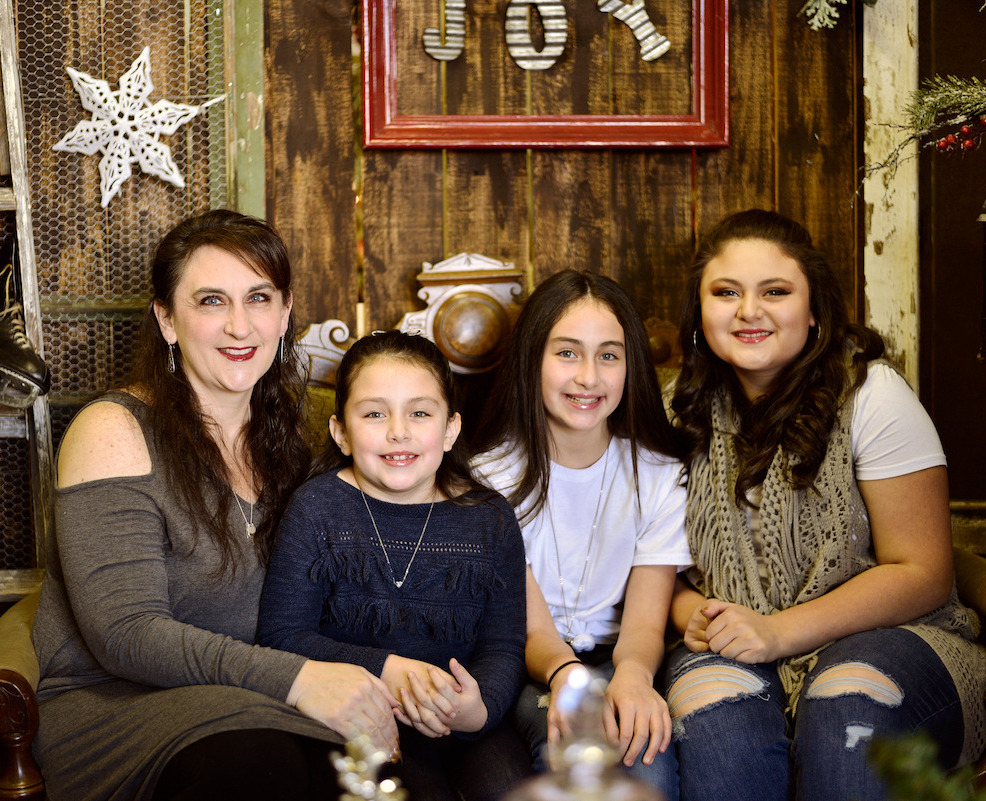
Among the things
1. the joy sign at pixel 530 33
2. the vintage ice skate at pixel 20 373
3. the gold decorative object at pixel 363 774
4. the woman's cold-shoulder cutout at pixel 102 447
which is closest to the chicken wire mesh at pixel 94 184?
the vintage ice skate at pixel 20 373

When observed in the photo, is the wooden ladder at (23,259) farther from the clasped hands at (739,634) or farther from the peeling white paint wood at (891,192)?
the peeling white paint wood at (891,192)

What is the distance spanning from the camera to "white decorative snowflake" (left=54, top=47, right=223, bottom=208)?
2.28m

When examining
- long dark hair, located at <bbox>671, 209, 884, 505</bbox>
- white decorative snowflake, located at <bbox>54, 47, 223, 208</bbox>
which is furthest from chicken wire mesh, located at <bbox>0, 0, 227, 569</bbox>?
long dark hair, located at <bbox>671, 209, 884, 505</bbox>

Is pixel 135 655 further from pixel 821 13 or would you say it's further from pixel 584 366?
pixel 821 13

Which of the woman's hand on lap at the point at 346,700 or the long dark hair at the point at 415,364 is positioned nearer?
the woman's hand on lap at the point at 346,700

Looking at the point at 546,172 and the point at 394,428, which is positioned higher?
the point at 546,172

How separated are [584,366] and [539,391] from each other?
0.12m

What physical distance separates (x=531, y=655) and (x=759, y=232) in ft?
→ 3.16

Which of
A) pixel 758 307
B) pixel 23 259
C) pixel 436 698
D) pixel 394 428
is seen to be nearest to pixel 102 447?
pixel 394 428

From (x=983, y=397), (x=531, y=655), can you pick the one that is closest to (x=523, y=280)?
(x=531, y=655)

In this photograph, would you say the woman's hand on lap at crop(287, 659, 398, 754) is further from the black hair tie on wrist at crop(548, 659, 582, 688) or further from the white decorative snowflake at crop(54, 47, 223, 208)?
the white decorative snowflake at crop(54, 47, 223, 208)

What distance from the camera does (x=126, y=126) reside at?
90.5 inches

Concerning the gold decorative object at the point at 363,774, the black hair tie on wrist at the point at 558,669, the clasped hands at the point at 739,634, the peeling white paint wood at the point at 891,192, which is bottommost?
the black hair tie on wrist at the point at 558,669

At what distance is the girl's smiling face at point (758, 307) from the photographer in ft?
6.09
